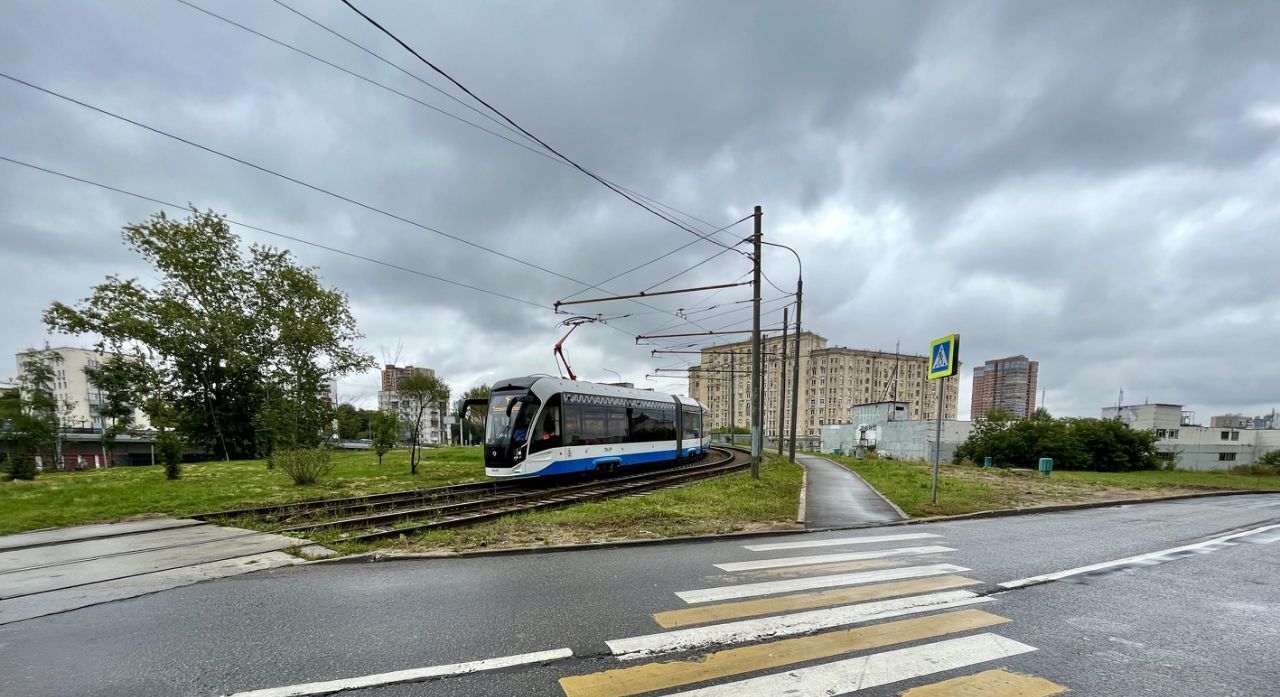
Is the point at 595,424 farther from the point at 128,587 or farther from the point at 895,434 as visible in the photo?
the point at 895,434

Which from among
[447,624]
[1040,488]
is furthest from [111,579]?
[1040,488]

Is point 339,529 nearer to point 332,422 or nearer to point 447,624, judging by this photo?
point 447,624

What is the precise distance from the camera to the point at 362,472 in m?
18.2

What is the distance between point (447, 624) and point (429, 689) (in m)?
1.06

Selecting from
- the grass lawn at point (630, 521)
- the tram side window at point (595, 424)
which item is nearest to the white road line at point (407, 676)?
the grass lawn at point (630, 521)

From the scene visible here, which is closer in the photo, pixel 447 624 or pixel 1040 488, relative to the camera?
pixel 447 624

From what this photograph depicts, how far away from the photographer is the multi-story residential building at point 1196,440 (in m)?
32.8

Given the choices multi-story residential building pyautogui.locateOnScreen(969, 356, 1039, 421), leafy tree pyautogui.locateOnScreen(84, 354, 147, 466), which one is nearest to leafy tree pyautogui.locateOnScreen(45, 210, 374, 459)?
leafy tree pyautogui.locateOnScreen(84, 354, 147, 466)

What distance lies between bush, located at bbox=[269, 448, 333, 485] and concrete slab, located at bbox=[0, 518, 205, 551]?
4.92 meters

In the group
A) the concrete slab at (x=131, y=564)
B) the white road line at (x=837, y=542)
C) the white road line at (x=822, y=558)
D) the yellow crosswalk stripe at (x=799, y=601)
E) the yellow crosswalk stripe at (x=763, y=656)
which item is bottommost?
the concrete slab at (x=131, y=564)

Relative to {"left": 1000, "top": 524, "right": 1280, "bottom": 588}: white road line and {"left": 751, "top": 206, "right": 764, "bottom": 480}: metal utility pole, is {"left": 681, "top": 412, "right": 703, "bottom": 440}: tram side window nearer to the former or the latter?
{"left": 751, "top": 206, "right": 764, "bottom": 480}: metal utility pole

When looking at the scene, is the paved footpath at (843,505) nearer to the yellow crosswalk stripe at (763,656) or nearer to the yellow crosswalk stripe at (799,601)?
the yellow crosswalk stripe at (799,601)

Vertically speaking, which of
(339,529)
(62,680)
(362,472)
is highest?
(62,680)

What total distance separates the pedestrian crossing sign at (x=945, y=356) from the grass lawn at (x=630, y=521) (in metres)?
4.31
